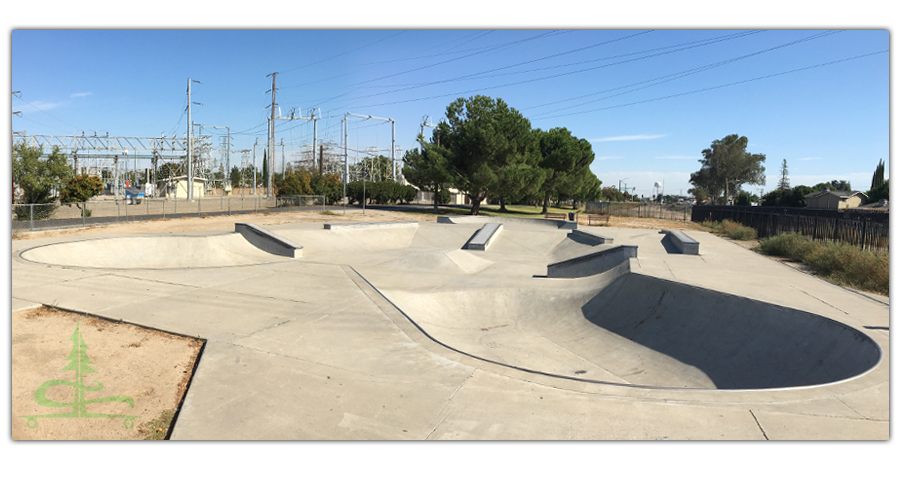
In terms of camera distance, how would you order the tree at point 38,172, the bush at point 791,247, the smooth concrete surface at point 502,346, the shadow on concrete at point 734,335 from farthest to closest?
the tree at point 38,172 → the bush at point 791,247 → the shadow on concrete at point 734,335 → the smooth concrete surface at point 502,346

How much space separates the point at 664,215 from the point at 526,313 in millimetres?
46178

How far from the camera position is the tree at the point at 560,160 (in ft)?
162

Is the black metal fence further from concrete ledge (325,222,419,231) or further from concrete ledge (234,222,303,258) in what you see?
concrete ledge (234,222,303,258)

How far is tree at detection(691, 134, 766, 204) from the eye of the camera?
7431 centimetres

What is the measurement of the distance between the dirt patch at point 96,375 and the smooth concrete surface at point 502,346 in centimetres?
31

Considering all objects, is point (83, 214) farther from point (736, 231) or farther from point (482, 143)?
point (736, 231)

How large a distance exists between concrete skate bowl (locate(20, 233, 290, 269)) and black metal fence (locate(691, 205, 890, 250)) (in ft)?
60.8

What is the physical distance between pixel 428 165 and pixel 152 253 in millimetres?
30510

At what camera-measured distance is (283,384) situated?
4.96 meters

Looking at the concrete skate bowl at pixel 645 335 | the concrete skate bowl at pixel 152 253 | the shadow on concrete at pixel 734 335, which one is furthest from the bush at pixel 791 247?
the concrete skate bowl at pixel 152 253

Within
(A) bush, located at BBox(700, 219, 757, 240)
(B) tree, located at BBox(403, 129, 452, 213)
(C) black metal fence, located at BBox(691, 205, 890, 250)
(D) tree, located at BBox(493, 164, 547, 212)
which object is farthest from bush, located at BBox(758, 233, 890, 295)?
(B) tree, located at BBox(403, 129, 452, 213)

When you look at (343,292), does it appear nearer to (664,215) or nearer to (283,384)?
(283,384)

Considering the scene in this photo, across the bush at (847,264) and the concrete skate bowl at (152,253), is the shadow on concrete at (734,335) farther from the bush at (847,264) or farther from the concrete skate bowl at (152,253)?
the concrete skate bowl at (152,253)

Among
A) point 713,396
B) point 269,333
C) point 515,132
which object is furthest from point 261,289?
point 515,132
